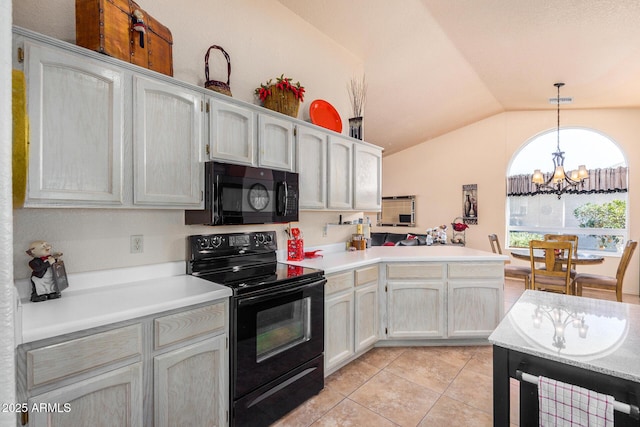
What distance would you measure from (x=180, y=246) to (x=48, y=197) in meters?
0.81

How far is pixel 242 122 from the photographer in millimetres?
2080

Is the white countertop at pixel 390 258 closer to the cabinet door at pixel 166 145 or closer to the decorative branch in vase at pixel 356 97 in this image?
the cabinet door at pixel 166 145

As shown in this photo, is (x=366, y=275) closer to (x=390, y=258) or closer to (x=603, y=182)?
(x=390, y=258)

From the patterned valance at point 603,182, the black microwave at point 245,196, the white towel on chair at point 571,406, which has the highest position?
the patterned valance at point 603,182

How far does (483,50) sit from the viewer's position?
3639mm

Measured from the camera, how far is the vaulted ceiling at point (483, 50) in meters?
2.84

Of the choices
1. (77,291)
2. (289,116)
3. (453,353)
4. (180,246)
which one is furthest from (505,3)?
(77,291)

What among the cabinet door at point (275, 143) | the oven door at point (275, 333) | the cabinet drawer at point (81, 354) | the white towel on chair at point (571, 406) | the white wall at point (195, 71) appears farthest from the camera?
the cabinet door at point (275, 143)

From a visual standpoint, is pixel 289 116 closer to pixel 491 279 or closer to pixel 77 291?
pixel 77 291

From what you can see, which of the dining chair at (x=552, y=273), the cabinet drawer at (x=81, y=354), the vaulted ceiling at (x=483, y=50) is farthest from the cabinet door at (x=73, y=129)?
the dining chair at (x=552, y=273)

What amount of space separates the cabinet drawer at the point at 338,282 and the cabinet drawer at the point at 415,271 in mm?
508

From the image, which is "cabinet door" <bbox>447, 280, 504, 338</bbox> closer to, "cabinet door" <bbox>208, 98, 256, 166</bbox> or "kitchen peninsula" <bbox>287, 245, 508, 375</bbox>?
"kitchen peninsula" <bbox>287, 245, 508, 375</bbox>

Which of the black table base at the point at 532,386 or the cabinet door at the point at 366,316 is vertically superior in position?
the black table base at the point at 532,386

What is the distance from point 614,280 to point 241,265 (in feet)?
14.9
